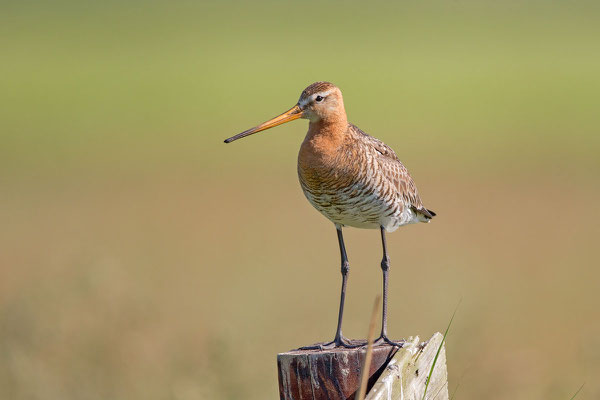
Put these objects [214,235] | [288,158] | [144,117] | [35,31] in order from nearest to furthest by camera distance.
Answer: [214,235] < [288,158] < [144,117] < [35,31]

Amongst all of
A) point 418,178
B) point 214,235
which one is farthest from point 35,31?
point 214,235

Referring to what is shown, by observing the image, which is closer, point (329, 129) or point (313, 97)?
point (313, 97)

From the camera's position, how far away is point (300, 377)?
502 cm

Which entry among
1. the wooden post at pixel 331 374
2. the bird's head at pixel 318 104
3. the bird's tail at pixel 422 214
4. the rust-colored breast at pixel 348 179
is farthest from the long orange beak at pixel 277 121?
the wooden post at pixel 331 374

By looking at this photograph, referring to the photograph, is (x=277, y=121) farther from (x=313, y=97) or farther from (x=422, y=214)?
(x=422, y=214)

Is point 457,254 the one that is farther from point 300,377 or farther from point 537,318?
point 300,377

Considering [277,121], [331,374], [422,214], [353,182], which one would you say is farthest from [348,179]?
[331,374]

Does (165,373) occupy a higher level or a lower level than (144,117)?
lower

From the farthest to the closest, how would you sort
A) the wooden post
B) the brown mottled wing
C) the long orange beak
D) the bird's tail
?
1. the bird's tail
2. the brown mottled wing
3. the long orange beak
4. the wooden post

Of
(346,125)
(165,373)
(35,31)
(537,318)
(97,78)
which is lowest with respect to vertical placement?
(537,318)

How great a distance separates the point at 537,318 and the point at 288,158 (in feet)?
48.3

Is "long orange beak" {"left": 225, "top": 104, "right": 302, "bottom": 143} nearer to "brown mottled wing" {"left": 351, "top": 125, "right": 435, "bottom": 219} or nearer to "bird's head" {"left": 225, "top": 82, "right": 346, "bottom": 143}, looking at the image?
"bird's head" {"left": 225, "top": 82, "right": 346, "bottom": 143}

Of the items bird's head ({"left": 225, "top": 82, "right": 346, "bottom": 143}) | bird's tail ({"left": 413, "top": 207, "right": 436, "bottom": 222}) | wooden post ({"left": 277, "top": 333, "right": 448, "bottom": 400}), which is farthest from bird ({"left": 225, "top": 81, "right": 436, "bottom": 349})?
wooden post ({"left": 277, "top": 333, "right": 448, "bottom": 400})

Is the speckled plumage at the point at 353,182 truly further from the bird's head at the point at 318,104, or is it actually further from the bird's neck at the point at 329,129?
the bird's head at the point at 318,104
